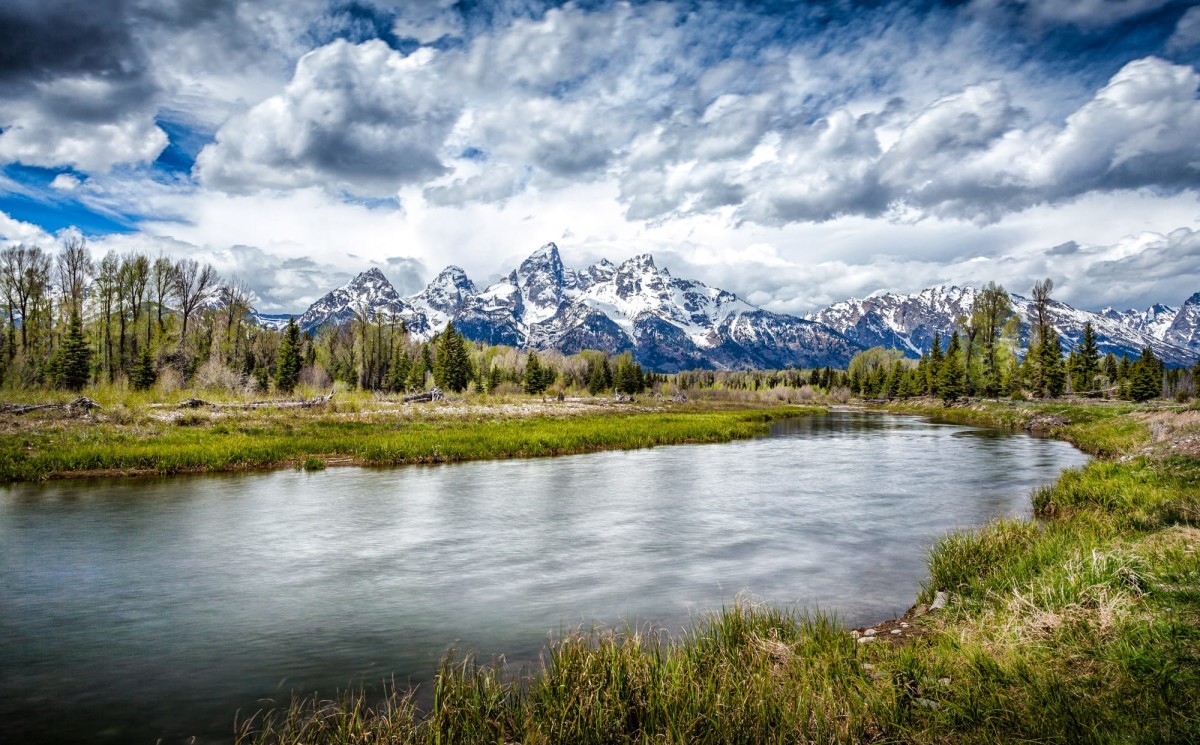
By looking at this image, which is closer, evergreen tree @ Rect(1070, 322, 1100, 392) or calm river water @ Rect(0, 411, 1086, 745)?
calm river water @ Rect(0, 411, 1086, 745)

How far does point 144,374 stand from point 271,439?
5274cm

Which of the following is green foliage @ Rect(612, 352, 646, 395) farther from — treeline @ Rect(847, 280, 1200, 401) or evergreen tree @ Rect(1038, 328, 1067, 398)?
evergreen tree @ Rect(1038, 328, 1067, 398)

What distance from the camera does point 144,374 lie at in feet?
221

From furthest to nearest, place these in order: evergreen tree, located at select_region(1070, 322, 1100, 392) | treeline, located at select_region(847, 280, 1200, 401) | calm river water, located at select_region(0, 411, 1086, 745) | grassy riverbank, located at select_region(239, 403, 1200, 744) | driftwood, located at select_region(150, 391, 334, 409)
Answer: evergreen tree, located at select_region(1070, 322, 1100, 392)
treeline, located at select_region(847, 280, 1200, 401)
driftwood, located at select_region(150, 391, 334, 409)
calm river water, located at select_region(0, 411, 1086, 745)
grassy riverbank, located at select_region(239, 403, 1200, 744)

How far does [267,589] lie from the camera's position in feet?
37.4

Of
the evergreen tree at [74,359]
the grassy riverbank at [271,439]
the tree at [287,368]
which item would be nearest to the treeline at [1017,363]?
the grassy riverbank at [271,439]

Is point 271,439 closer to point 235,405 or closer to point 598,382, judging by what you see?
point 235,405

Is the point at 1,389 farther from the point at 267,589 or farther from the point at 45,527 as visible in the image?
the point at 267,589

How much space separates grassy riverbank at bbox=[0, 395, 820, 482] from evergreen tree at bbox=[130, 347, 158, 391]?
1161 inches

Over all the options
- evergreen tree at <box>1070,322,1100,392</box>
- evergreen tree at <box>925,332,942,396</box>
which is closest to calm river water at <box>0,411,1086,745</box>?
evergreen tree at <box>1070,322,1100,392</box>

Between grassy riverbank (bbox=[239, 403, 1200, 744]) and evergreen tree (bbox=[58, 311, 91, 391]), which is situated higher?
evergreen tree (bbox=[58, 311, 91, 391])

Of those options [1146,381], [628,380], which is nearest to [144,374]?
[628,380]

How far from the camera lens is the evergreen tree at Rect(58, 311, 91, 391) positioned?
5869cm

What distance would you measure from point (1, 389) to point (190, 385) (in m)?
25.4
